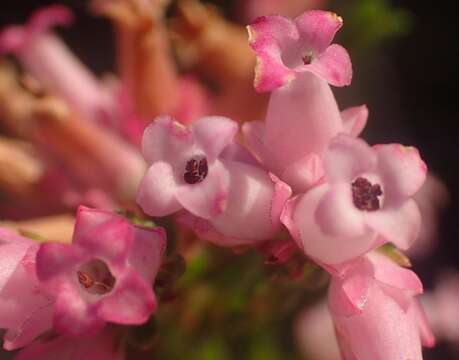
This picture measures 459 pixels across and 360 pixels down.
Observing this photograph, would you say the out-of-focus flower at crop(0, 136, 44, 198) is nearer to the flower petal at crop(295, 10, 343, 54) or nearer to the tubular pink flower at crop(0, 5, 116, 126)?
the tubular pink flower at crop(0, 5, 116, 126)

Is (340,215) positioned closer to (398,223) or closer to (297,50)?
(398,223)

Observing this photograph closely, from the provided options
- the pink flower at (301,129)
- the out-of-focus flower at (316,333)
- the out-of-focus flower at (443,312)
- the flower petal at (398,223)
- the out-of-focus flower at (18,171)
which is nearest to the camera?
the flower petal at (398,223)

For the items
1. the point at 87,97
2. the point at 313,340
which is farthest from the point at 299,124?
the point at 313,340

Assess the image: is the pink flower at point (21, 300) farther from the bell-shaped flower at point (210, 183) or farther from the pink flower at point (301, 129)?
the pink flower at point (301, 129)

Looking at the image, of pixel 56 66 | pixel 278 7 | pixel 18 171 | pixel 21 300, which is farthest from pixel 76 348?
pixel 278 7

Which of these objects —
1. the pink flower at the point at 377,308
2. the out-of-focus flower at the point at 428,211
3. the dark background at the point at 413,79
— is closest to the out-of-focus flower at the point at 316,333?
the out-of-focus flower at the point at 428,211

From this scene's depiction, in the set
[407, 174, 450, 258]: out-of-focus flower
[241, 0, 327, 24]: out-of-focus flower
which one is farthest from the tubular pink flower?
[407, 174, 450, 258]: out-of-focus flower
